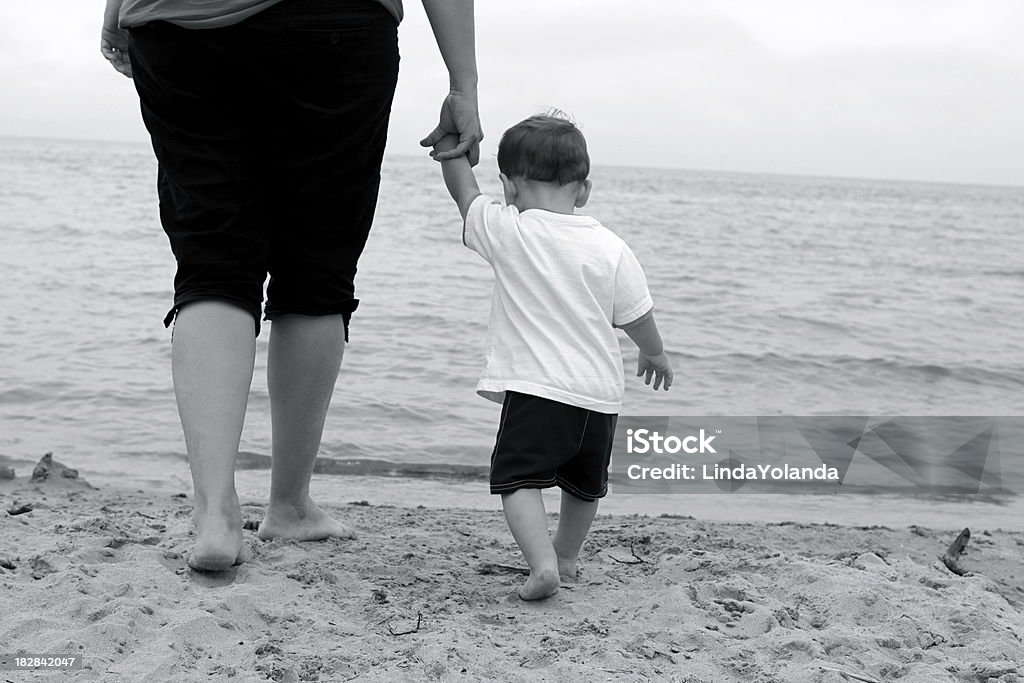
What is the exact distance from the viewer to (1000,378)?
759cm

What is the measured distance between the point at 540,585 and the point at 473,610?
164 millimetres

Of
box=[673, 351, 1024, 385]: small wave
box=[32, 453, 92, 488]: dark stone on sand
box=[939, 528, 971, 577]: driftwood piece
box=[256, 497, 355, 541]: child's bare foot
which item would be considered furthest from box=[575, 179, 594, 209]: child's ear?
box=[673, 351, 1024, 385]: small wave

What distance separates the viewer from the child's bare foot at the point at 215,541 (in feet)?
7.07

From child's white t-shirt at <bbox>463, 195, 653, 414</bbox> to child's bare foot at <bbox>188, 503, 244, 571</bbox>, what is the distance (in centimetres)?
65

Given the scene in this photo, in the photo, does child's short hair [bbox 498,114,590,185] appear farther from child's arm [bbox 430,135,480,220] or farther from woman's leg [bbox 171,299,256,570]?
woman's leg [bbox 171,299,256,570]

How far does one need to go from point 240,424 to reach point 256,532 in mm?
682

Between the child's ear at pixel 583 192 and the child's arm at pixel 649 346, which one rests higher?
the child's ear at pixel 583 192

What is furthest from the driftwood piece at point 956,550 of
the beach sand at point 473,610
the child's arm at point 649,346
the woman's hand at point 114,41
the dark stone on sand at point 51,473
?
the dark stone on sand at point 51,473

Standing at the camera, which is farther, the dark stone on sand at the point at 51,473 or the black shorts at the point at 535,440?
the dark stone on sand at the point at 51,473

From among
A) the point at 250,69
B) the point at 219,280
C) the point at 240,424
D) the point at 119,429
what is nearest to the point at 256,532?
the point at 240,424

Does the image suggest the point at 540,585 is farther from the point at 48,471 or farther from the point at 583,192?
the point at 48,471

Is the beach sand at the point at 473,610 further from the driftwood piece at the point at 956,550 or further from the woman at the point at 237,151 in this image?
the woman at the point at 237,151

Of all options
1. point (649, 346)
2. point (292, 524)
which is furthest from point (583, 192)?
point (292, 524)

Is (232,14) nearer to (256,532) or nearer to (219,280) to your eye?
(219,280)
